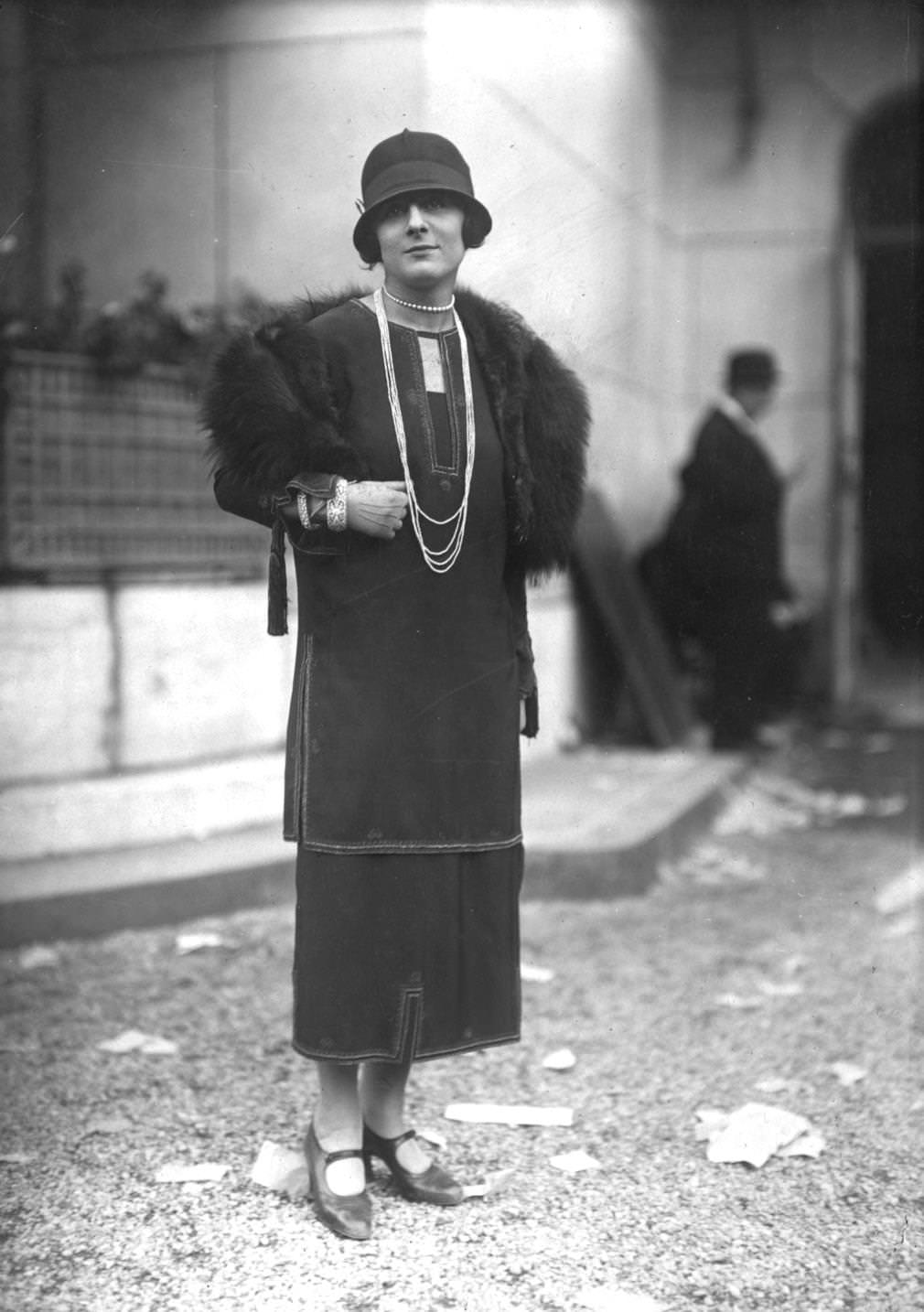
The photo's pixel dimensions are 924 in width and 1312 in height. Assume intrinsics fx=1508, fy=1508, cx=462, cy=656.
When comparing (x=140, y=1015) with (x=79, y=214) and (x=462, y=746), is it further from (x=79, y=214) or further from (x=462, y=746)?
(x=79, y=214)

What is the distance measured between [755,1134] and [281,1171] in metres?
1.07

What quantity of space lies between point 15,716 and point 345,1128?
2580 mm

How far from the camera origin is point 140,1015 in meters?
4.20

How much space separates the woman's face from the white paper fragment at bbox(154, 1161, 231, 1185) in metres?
1.85

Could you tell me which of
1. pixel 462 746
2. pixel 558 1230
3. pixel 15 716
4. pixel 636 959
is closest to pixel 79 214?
pixel 15 716

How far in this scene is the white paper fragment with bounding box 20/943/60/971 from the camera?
461 cm

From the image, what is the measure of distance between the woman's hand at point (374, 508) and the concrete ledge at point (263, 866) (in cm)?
251

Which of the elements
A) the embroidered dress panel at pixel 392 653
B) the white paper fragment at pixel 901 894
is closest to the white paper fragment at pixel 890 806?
the white paper fragment at pixel 901 894

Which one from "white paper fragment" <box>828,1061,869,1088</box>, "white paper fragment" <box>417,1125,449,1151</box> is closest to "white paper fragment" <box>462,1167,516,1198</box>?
"white paper fragment" <box>417,1125,449,1151</box>

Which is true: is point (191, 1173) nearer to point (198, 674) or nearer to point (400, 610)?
point (400, 610)

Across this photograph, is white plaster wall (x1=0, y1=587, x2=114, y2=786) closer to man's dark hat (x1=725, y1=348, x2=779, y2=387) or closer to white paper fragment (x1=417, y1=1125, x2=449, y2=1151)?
white paper fragment (x1=417, y1=1125, x2=449, y2=1151)

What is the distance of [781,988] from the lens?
182 inches

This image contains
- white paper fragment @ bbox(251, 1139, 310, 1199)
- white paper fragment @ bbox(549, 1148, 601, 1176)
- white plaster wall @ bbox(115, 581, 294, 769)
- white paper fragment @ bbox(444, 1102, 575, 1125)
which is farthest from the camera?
white plaster wall @ bbox(115, 581, 294, 769)

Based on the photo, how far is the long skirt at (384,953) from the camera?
2865 mm
